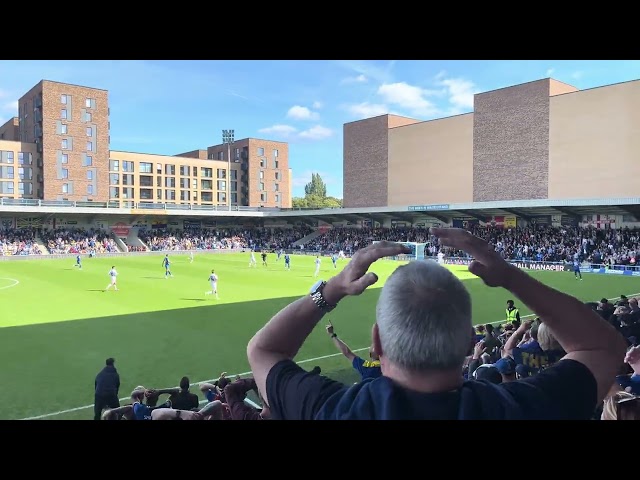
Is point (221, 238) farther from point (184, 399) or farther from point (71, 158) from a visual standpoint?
point (184, 399)

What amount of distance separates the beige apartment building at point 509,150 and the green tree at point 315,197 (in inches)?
1755

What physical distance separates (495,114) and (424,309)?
51260mm

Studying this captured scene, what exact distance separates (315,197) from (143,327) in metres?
94.4

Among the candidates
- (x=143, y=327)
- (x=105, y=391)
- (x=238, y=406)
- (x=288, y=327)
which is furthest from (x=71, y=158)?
(x=288, y=327)

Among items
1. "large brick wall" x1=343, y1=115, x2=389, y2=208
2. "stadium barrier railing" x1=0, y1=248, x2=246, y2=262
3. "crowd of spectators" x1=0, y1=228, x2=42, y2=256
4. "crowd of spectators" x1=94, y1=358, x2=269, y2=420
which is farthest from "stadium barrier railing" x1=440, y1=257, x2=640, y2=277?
"crowd of spectators" x1=0, y1=228, x2=42, y2=256

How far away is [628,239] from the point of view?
1389 inches

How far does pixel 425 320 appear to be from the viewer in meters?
1.69

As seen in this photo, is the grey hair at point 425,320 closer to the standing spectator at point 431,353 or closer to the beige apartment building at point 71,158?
the standing spectator at point 431,353

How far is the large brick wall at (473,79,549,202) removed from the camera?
151 ft

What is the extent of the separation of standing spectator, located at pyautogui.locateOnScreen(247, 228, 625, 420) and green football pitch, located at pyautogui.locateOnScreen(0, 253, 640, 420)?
26.2ft

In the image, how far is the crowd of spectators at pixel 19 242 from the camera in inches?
1816

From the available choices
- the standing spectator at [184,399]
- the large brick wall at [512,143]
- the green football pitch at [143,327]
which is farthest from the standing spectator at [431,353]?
the large brick wall at [512,143]
